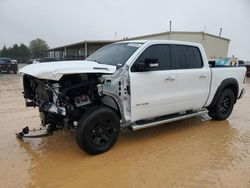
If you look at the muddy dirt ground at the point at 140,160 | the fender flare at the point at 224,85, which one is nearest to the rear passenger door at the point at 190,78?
the fender flare at the point at 224,85

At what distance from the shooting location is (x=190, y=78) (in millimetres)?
5496

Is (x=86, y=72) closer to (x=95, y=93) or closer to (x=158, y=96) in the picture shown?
(x=95, y=93)

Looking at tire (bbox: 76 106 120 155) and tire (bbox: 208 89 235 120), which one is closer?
tire (bbox: 76 106 120 155)

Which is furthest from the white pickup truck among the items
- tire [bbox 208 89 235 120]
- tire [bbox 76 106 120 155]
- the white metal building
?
the white metal building

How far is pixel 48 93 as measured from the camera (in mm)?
4273

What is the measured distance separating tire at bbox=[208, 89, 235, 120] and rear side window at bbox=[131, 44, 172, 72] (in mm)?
2111

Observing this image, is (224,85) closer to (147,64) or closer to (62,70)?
(147,64)

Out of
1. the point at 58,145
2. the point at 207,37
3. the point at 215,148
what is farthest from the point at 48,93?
the point at 207,37

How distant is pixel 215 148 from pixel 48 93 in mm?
3241

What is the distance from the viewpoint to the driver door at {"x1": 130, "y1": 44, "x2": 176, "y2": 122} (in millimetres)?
4594

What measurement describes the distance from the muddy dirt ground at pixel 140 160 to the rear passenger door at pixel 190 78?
717 millimetres

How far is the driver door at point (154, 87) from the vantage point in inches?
181

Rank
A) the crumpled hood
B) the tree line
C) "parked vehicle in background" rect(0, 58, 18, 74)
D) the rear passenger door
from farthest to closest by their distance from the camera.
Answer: the tree line, "parked vehicle in background" rect(0, 58, 18, 74), the rear passenger door, the crumpled hood

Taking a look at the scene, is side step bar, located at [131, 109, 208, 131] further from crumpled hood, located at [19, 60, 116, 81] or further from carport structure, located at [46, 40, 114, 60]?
carport structure, located at [46, 40, 114, 60]
